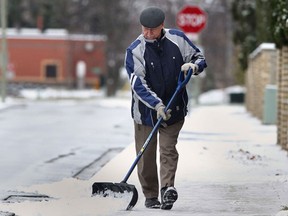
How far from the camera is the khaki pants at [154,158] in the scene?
9.57 meters

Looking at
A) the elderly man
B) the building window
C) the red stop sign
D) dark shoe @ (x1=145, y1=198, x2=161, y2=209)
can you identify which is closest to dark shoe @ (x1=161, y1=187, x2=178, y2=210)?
the elderly man

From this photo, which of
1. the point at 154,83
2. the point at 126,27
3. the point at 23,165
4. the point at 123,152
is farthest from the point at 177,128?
the point at 126,27

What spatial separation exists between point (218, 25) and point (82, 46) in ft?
37.9

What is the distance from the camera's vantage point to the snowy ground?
939 centimetres

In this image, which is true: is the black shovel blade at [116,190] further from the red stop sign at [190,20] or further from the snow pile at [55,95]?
the snow pile at [55,95]

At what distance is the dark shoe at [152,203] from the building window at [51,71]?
73281 millimetres

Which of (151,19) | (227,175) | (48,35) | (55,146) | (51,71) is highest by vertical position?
(151,19)

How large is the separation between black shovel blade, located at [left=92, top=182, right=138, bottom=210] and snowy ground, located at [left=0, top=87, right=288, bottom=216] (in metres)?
0.07

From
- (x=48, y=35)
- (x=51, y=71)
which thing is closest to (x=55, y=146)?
(x=48, y=35)

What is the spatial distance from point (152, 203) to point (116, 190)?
367 mm

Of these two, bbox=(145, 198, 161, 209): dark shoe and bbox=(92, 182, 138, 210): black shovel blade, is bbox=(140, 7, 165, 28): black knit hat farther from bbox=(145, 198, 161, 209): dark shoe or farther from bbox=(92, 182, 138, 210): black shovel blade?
bbox=(145, 198, 161, 209): dark shoe

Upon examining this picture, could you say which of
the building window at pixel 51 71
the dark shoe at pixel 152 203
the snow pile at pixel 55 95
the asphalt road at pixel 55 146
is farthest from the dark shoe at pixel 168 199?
the building window at pixel 51 71

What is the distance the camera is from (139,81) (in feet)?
30.8

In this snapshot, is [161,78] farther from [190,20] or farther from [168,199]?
[190,20]
